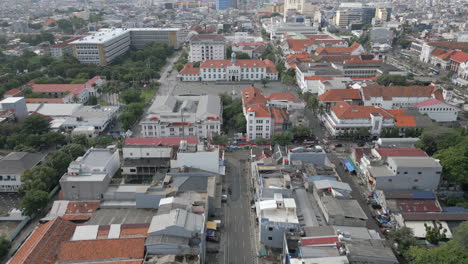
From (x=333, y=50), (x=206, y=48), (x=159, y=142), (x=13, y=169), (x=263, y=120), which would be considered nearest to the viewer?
(x=13, y=169)

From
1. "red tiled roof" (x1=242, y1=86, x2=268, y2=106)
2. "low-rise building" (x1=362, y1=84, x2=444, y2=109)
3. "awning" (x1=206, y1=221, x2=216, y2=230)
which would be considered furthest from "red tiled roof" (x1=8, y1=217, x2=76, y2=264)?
"low-rise building" (x1=362, y1=84, x2=444, y2=109)

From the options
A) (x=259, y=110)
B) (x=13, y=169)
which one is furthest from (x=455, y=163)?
(x=13, y=169)

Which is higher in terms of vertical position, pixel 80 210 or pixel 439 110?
pixel 439 110

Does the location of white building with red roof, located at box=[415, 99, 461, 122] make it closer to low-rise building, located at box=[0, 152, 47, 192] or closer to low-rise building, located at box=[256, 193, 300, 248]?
low-rise building, located at box=[256, 193, 300, 248]

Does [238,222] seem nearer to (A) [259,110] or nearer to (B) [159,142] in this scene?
(B) [159,142]

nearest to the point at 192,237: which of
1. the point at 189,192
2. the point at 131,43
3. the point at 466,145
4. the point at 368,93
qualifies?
the point at 189,192
